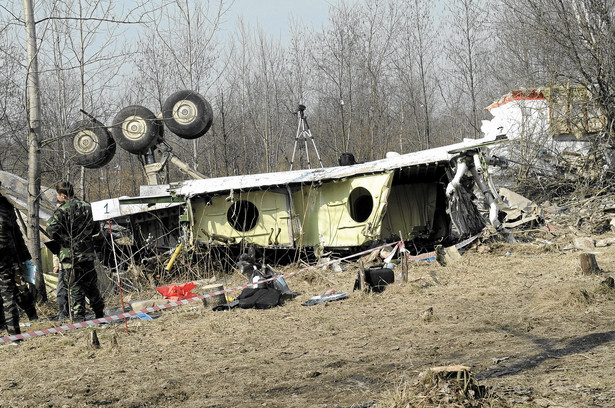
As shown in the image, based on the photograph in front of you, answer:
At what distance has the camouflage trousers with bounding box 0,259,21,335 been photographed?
7.49 m

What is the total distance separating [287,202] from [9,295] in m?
6.63

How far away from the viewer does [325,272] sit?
12.0 m

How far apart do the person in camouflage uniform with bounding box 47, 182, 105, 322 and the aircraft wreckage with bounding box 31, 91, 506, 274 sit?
4051mm

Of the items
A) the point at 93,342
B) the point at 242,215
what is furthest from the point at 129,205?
the point at 93,342

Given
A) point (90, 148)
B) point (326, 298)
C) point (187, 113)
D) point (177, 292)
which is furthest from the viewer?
point (187, 113)

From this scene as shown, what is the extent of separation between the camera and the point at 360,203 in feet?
49.2

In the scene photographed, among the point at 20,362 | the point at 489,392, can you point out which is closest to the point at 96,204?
the point at 20,362

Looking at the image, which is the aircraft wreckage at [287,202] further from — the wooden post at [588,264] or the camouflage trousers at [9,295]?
the camouflage trousers at [9,295]

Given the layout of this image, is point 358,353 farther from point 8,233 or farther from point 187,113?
point 187,113

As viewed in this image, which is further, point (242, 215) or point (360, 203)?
point (360, 203)

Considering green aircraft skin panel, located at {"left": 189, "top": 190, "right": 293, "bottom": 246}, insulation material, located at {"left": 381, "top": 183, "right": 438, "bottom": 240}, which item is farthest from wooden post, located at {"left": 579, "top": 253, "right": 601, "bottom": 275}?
green aircraft skin panel, located at {"left": 189, "top": 190, "right": 293, "bottom": 246}

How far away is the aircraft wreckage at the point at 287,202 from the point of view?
12.5 metres

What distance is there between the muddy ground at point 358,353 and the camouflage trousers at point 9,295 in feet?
0.92

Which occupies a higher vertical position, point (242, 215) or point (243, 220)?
point (242, 215)
